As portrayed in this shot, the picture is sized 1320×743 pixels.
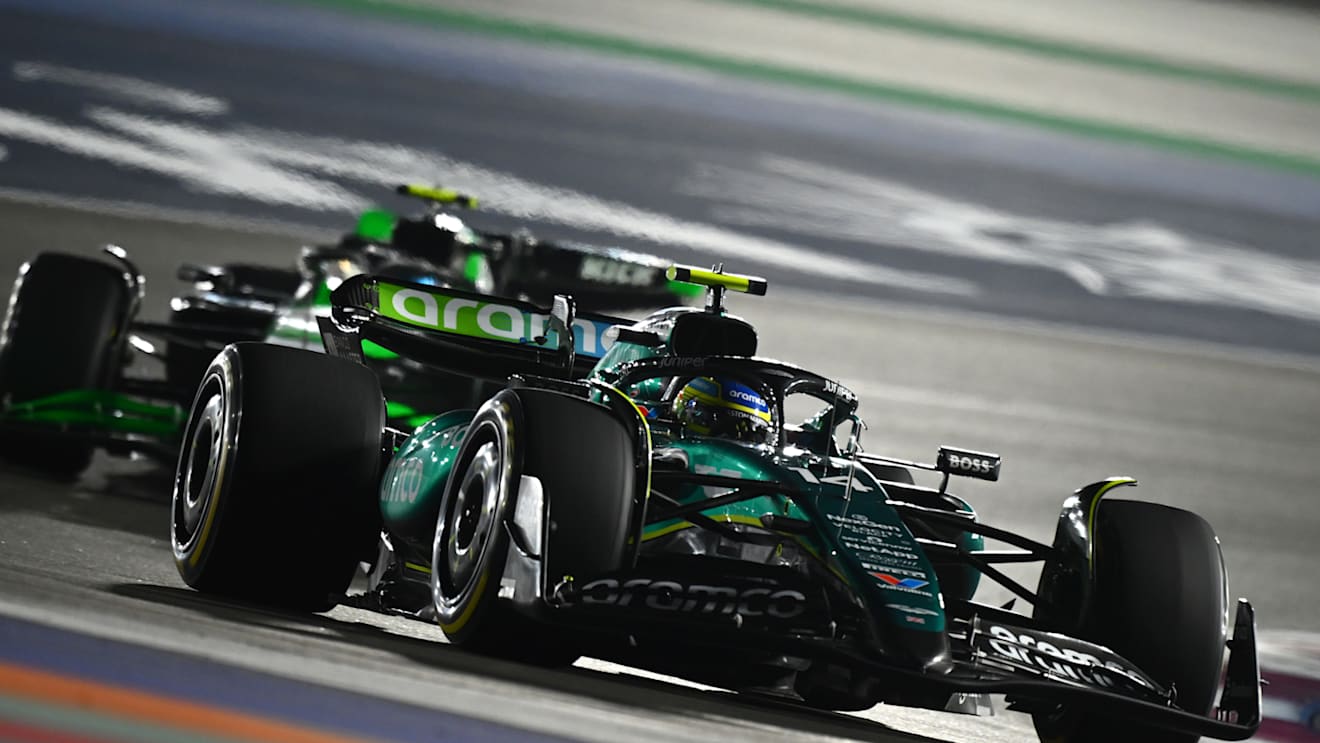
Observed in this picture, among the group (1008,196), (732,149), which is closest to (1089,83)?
(1008,196)

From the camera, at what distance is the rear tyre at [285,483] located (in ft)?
21.0

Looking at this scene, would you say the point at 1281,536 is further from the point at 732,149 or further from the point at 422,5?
the point at 422,5

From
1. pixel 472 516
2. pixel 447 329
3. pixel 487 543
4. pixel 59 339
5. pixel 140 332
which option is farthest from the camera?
pixel 140 332

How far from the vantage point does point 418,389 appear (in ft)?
36.3

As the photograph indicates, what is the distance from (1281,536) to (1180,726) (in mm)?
12300

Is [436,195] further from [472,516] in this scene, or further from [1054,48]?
[1054,48]

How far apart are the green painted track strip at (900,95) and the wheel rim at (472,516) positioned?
22.7 meters

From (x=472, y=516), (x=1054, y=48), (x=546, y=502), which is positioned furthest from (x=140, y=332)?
(x=1054, y=48)

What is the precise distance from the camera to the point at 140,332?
11.0 m

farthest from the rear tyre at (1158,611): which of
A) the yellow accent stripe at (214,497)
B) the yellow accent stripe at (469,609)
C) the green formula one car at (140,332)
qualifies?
the green formula one car at (140,332)

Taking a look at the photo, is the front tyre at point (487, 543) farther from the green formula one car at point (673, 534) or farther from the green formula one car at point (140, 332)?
the green formula one car at point (140, 332)

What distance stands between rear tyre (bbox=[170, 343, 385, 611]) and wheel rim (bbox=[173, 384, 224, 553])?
0.04 ft

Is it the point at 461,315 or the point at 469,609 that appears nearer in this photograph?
the point at 469,609

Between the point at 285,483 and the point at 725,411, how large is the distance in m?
1.46
